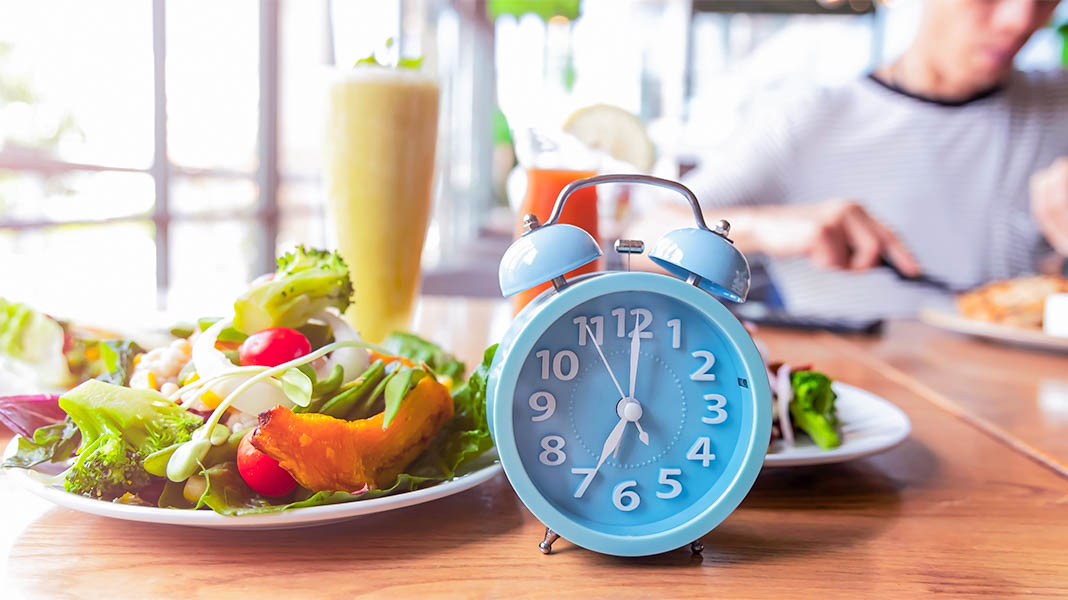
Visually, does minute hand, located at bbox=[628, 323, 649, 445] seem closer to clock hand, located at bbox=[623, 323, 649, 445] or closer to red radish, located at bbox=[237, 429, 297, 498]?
clock hand, located at bbox=[623, 323, 649, 445]

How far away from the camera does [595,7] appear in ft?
25.7

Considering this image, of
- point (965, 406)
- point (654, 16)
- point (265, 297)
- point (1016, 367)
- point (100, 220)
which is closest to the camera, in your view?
point (265, 297)

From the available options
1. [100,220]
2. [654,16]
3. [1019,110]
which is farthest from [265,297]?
[654,16]

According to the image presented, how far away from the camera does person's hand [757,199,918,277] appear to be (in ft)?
6.60

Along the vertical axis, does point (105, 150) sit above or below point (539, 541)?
above

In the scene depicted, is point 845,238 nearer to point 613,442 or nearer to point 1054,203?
point 1054,203

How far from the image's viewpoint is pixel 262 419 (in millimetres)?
555

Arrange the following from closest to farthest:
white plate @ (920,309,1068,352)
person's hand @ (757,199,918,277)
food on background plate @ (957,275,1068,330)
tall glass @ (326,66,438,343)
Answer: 1. tall glass @ (326,66,438,343)
2. white plate @ (920,309,1068,352)
3. food on background plate @ (957,275,1068,330)
4. person's hand @ (757,199,918,277)

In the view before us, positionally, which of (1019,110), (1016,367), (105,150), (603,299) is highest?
(1019,110)

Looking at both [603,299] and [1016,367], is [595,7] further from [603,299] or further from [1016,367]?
[603,299]

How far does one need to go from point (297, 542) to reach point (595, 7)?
7916 millimetres

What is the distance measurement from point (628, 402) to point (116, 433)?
390 mm

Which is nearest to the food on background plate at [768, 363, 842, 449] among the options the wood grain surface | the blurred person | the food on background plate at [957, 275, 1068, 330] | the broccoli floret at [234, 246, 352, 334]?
the wood grain surface

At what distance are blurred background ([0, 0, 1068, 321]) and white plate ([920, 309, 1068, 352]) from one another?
39.0 inches
